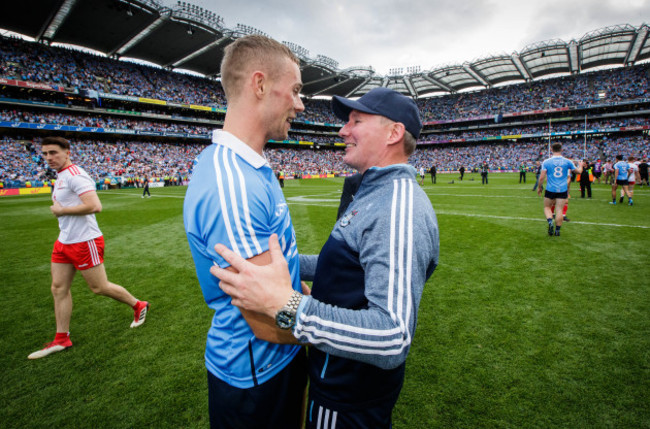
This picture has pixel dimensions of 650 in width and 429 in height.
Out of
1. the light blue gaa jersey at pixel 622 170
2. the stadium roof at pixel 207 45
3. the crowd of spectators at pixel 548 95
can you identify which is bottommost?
the light blue gaa jersey at pixel 622 170

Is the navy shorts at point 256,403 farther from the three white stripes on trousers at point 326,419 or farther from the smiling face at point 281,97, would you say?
the smiling face at point 281,97

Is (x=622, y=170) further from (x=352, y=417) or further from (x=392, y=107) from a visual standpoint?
(x=352, y=417)

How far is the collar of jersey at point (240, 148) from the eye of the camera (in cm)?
147

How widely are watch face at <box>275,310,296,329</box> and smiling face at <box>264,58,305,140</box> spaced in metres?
1.04

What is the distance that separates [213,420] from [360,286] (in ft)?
3.78

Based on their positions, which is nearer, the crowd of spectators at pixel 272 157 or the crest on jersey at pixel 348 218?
the crest on jersey at pixel 348 218

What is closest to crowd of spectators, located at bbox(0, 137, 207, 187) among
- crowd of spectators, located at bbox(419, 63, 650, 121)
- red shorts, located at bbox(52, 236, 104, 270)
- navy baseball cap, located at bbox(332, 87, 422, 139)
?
red shorts, located at bbox(52, 236, 104, 270)

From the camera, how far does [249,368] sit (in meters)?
1.48

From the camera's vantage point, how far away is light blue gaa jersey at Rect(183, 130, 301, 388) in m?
1.20

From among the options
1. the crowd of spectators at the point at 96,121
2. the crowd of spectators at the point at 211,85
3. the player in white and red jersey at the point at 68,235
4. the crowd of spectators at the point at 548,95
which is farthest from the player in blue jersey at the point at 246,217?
the crowd of spectators at the point at 548,95

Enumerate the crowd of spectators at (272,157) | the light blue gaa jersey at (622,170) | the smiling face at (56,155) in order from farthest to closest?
the crowd of spectators at (272,157) → the light blue gaa jersey at (622,170) → the smiling face at (56,155)

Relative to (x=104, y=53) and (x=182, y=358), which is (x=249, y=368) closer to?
(x=182, y=358)

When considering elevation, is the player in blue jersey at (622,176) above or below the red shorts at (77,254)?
above

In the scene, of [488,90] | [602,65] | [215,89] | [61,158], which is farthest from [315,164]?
[61,158]
